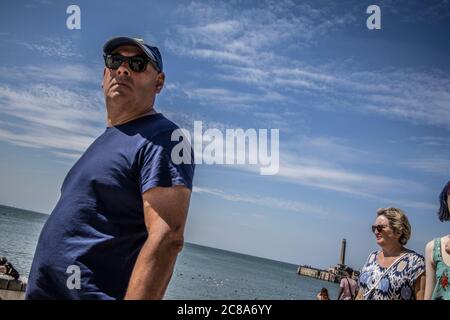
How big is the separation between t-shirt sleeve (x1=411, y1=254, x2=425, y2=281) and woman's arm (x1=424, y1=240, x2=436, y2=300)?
9.3 inches

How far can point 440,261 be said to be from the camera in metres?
3.16

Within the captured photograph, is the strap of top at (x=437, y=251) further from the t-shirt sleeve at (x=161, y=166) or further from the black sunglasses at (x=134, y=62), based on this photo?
the black sunglasses at (x=134, y=62)

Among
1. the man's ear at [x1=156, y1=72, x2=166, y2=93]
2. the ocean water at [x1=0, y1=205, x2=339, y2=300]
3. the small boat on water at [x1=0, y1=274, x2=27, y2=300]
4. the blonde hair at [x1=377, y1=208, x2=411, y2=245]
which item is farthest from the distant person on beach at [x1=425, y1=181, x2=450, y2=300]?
the ocean water at [x1=0, y1=205, x2=339, y2=300]

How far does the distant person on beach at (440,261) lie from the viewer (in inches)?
122

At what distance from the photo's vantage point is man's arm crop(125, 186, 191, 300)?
1.34m

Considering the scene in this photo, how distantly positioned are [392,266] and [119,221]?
3.03m

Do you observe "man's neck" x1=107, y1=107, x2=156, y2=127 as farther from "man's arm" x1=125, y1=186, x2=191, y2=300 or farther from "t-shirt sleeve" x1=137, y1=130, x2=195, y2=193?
"man's arm" x1=125, y1=186, x2=191, y2=300

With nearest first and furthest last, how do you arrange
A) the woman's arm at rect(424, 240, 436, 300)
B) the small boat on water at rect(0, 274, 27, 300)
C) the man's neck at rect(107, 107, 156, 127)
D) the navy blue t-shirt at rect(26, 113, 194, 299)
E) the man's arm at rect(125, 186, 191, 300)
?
the man's arm at rect(125, 186, 191, 300), the navy blue t-shirt at rect(26, 113, 194, 299), the man's neck at rect(107, 107, 156, 127), the woman's arm at rect(424, 240, 436, 300), the small boat on water at rect(0, 274, 27, 300)

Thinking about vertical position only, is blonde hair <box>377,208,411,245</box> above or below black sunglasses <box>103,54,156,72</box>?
below
